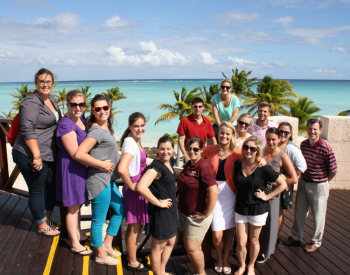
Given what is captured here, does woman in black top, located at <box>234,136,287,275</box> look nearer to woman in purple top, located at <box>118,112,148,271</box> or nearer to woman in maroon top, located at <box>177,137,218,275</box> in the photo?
woman in maroon top, located at <box>177,137,218,275</box>

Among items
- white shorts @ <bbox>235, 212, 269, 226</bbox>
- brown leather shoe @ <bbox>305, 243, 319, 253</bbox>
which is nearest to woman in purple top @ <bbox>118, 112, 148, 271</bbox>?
white shorts @ <bbox>235, 212, 269, 226</bbox>

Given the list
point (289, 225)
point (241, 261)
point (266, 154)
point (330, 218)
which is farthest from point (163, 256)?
point (330, 218)

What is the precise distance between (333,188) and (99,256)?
20.2ft

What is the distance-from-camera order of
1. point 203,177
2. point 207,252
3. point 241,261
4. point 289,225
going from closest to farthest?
point 203,177
point 241,261
point 207,252
point 289,225

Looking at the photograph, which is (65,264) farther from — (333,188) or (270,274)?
(333,188)

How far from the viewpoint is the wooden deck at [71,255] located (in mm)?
2936

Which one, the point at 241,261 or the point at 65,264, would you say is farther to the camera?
the point at 241,261

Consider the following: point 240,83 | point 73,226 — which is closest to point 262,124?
point 73,226

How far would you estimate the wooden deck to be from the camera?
294 cm

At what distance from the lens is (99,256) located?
3156mm

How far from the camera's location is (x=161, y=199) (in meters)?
2.95

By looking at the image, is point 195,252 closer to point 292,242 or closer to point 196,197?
point 196,197

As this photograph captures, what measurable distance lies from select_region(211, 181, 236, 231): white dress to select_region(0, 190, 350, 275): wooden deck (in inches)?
26.3

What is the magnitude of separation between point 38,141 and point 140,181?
123cm
